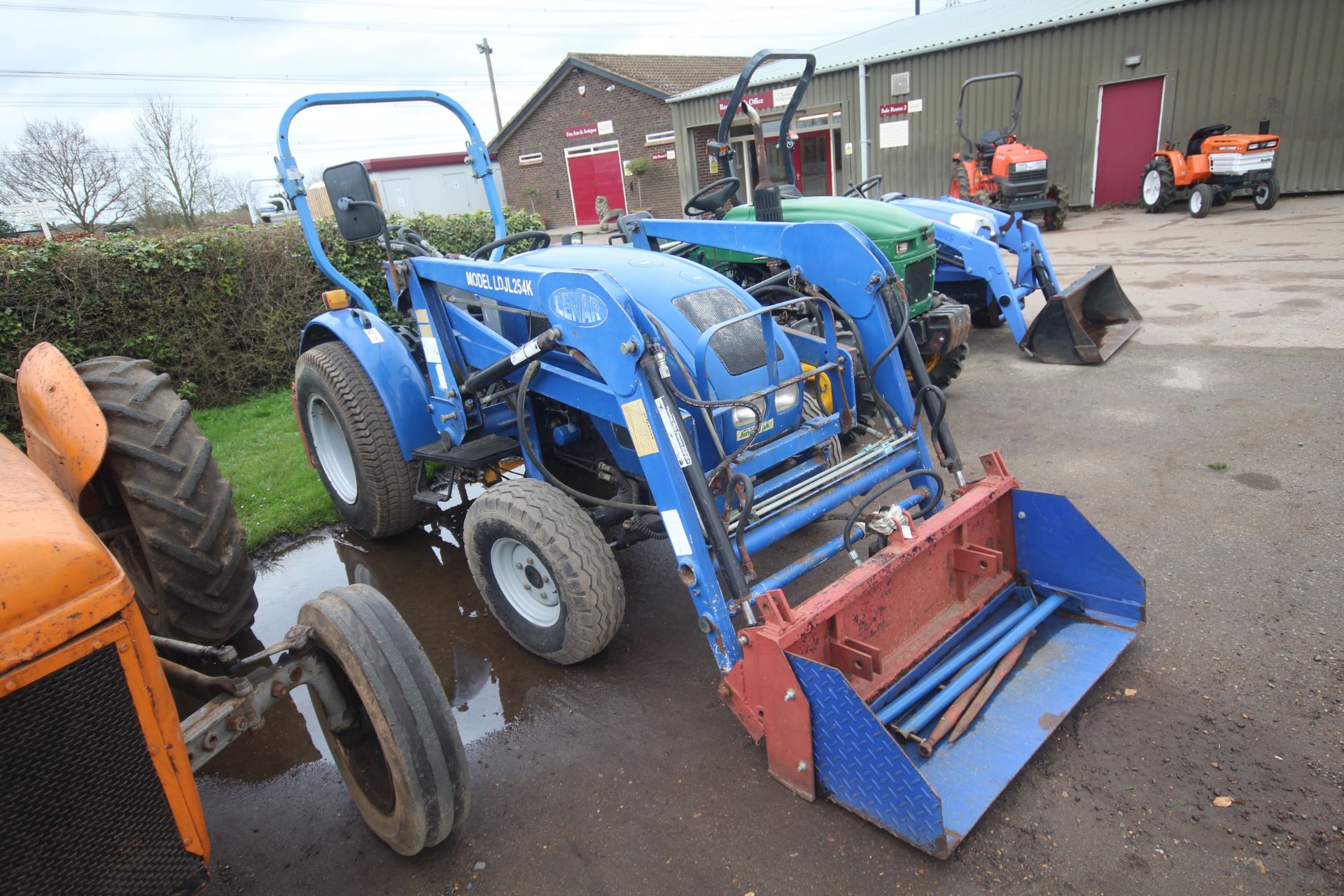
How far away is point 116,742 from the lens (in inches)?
60.7

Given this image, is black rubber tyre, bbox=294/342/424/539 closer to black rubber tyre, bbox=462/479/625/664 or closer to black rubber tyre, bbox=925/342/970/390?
black rubber tyre, bbox=462/479/625/664

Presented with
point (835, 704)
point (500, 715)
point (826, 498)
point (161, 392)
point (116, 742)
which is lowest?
point (500, 715)

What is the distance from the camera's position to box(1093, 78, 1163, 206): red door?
49.0ft

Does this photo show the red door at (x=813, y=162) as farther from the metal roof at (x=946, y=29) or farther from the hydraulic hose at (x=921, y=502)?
the hydraulic hose at (x=921, y=502)

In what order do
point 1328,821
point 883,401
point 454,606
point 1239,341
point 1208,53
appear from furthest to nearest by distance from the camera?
point 1208,53
point 1239,341
point 454,606
point 883,401
point 1328,821

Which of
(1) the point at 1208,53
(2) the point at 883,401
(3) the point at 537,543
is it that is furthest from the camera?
(1) the point at 1208,53

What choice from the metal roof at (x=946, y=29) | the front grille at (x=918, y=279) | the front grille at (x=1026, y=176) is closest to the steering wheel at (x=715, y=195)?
the front grille at (x=918, y=279)

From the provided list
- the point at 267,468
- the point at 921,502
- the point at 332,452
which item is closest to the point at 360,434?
the point at 332,452

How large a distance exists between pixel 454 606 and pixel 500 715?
971 millimetres

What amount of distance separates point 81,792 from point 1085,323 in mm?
8007

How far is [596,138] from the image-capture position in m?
25.1

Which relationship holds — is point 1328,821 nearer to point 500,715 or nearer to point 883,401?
point 883,401

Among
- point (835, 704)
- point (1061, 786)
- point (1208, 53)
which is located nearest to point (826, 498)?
point (835, 704)

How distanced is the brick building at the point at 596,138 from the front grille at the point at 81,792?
21786mm
